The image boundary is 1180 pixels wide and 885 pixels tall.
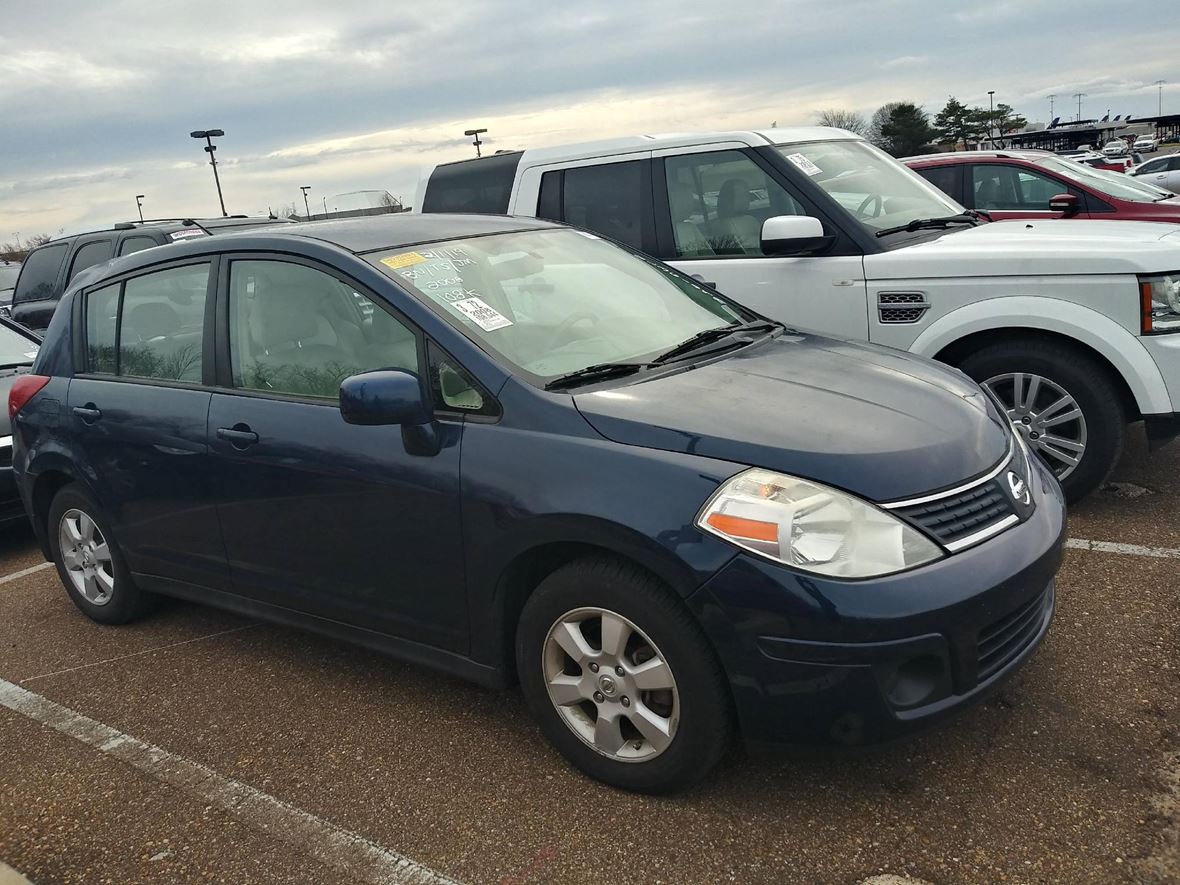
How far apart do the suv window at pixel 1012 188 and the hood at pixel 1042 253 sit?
11.5ft

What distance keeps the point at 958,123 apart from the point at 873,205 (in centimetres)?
8403

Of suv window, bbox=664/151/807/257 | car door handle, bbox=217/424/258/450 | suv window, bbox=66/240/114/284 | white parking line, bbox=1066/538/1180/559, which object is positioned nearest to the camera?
car door handle, bbox=217/424/258/450

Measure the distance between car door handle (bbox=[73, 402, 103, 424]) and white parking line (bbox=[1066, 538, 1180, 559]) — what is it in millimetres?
4228

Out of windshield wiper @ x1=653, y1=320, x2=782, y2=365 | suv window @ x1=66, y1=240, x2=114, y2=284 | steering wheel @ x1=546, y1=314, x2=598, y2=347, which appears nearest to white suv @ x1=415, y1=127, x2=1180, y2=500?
windshield wiper @ x1=653, y1=320, x2=782, y2=365

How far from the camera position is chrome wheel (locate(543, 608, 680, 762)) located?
266 centimetres

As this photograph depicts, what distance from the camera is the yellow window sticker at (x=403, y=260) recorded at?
332 cm

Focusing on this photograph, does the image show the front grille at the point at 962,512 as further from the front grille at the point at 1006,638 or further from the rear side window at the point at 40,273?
the rear side window at the point at 40,273

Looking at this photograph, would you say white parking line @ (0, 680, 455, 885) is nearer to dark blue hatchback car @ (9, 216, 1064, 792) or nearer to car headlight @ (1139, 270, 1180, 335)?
dark blue hatchback car @ (9, 216, 1064, 792)

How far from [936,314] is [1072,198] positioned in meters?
3.44

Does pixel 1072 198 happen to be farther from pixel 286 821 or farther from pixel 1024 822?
pixel 286 821

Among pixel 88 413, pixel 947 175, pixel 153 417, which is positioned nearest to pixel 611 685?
pixel 153 417

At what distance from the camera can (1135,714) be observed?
2.96 m

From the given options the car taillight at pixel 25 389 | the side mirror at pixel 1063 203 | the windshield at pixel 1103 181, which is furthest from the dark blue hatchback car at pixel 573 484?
the windshield at pixel 1103 181

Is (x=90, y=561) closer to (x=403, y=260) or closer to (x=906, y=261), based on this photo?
(x=403, y=260)
